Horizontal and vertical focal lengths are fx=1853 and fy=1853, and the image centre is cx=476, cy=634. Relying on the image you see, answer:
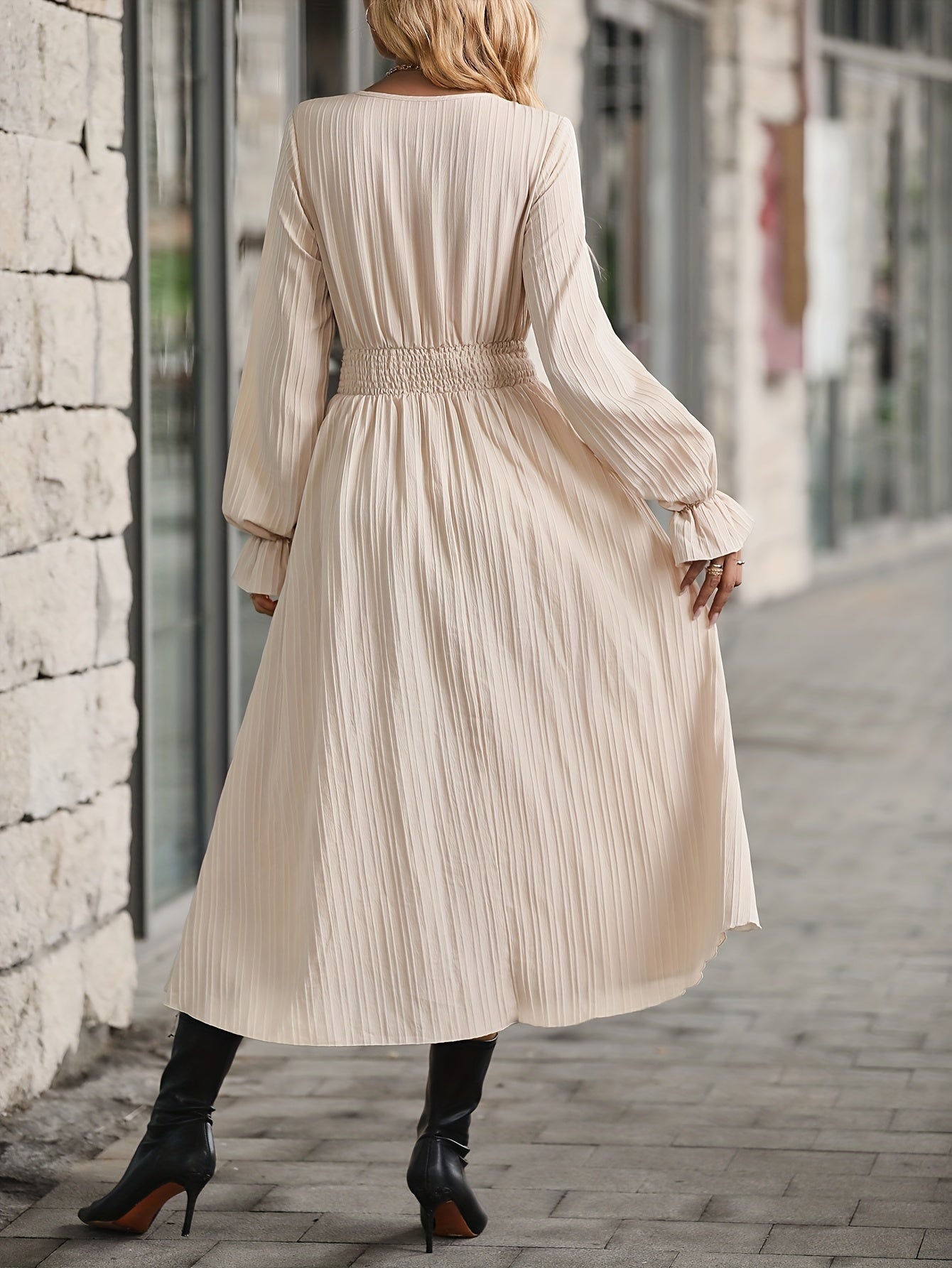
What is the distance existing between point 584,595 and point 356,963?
0.60 meters

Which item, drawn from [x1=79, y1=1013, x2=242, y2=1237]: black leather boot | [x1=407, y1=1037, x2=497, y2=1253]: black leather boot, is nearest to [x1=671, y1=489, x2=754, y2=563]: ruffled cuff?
[x1=407, y1=1037, x2=497, y2=1253]: black leather boot

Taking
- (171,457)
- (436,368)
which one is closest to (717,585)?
(436,368)

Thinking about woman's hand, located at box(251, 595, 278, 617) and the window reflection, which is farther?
the window reflection

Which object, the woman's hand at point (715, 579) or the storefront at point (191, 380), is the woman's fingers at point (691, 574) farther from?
the storefront at point (191, 380)

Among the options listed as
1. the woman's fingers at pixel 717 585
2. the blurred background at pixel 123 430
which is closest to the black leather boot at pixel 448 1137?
the woman's fingers at pixel 717 585

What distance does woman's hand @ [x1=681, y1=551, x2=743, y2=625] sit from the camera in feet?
8.61

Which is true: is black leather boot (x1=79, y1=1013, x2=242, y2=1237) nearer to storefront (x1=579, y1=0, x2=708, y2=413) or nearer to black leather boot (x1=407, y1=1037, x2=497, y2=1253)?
black leather boot (x1=407, y1=1037, x2=497, y2=1253)

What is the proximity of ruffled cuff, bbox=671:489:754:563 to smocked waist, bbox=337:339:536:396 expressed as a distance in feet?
1.04

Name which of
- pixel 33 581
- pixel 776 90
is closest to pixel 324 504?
pixel 33 581

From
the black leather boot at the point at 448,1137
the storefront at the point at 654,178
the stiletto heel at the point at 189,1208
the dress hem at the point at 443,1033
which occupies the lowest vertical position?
the stiletto heel at the point at 189,1208

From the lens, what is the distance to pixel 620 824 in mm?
2641

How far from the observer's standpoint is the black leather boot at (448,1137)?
8.73 ft

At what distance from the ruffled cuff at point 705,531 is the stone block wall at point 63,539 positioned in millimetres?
1220

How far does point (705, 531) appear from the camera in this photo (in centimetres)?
260
